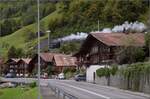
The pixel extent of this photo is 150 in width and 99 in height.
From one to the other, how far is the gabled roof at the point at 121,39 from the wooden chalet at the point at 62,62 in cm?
4589

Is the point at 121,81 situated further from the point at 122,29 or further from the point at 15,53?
the point at 15,53

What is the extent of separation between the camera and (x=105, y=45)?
8819 centimetres

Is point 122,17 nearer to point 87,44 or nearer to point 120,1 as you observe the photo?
point 120,1

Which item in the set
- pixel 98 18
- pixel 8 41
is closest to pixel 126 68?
pixel 98 18

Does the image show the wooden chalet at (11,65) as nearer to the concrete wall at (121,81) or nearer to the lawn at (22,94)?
the concrete wall at (121,81)

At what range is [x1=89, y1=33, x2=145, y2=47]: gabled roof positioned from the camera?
81.6 m

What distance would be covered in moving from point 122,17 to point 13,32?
213 feet

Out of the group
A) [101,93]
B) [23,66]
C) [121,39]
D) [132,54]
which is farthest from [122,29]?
[101,93]

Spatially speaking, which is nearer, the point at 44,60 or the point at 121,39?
the point at 121,39

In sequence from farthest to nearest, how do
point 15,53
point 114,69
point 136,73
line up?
point 15,53, point 114,69, point 136,73

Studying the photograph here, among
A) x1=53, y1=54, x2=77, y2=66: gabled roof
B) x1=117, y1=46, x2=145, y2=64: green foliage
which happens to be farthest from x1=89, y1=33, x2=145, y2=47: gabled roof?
x1=53, y1=54, x2=77, y2=66: gabled roof

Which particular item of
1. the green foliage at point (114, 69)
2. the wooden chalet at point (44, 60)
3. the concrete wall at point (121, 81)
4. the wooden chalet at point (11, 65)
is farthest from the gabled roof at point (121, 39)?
the wooden chalet at point (11, 65)

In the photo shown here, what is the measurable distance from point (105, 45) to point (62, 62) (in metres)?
52.4

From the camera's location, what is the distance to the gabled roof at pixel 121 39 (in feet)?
268
